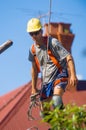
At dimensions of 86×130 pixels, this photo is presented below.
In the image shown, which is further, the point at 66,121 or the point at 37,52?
the point at 37,52

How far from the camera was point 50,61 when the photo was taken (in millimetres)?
5844

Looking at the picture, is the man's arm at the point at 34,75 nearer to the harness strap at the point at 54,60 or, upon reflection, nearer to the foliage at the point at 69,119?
the harness strap at the point at 54,60

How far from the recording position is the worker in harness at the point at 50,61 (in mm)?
5695

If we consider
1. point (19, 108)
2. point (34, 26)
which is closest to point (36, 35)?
point (34, 26)

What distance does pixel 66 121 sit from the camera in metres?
3.91

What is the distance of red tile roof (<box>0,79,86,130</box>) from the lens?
1756cm

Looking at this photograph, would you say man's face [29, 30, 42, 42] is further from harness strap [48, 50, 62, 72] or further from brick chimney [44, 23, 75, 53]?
brick chimney [44, 23, 75, 53]

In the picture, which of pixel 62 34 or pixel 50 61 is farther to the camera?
pixel 62 34

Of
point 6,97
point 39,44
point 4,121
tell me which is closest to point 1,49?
point 39,44

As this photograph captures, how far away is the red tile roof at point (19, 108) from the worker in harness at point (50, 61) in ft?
34.6

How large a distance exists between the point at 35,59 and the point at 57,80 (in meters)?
0.43

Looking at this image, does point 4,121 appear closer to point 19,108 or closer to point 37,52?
point 19,108

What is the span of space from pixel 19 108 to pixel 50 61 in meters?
13.1

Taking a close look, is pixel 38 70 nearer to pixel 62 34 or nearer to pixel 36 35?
pixel 36 35
